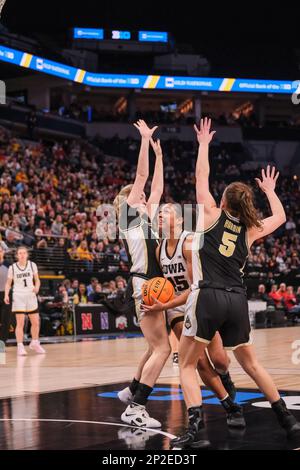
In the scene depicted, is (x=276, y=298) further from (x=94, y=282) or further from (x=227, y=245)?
(x=227, y=245)

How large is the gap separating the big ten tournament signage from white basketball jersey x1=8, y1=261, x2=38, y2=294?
5734 mm

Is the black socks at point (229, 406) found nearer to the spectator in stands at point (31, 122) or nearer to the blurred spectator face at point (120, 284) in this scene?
the blurred spectator face at point (120, 284)

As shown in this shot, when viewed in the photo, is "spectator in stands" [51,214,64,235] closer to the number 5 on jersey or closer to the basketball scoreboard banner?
the basketball scoreboard banner

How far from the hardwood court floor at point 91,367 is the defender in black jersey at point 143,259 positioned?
2454 millimetres

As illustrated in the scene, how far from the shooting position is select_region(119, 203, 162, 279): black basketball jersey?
281 inches

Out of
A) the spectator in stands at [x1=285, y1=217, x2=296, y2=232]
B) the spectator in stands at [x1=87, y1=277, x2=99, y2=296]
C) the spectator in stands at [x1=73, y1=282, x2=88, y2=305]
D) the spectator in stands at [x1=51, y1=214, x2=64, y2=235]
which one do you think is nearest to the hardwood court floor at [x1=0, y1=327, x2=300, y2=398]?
the spectator in stands at [x1=73, y1=282, x2=88, y2=305]

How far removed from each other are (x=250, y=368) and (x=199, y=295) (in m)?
0.77

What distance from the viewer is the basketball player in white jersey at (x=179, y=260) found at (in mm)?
6557

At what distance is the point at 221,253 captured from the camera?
6020 millimetres

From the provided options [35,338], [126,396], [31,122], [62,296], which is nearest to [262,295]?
[62,296]

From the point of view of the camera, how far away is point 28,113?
121 ft
